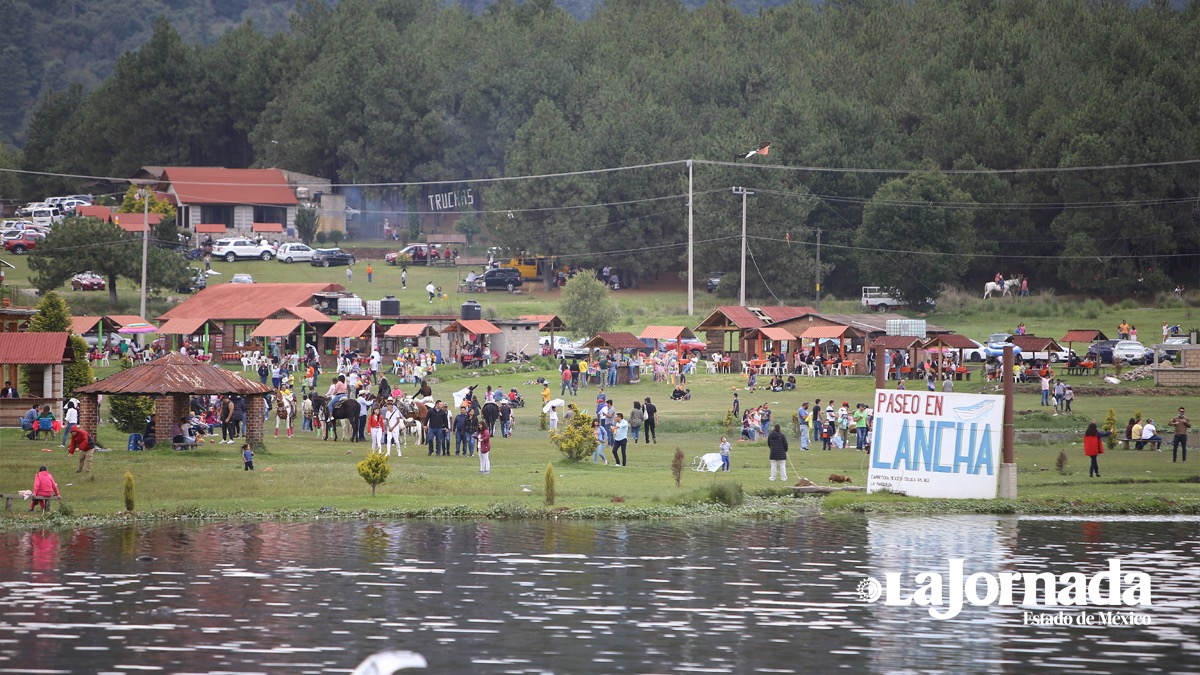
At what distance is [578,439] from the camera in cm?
3869

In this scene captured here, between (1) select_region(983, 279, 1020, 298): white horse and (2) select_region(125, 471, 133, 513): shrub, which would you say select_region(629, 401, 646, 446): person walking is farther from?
(1) select_region(983, 279, 1020, 298): white horse

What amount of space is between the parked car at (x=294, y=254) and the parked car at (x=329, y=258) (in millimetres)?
565

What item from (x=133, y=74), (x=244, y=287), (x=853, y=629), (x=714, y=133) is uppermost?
(x=133, y=74)

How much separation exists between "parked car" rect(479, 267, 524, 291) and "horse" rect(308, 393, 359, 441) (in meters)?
63.8

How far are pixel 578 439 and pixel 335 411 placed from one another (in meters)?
8.37

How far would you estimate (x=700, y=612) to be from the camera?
2159cm

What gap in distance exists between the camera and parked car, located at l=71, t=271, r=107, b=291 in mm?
95606

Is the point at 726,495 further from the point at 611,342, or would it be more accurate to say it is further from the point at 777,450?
the point at 611,342

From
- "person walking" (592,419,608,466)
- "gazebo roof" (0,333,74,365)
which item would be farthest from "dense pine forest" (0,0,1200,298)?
"gazebo roof" (0,333,74,365)

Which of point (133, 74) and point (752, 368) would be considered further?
point (133, 74)

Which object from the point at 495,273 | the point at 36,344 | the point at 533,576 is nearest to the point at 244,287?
the point at 495,273

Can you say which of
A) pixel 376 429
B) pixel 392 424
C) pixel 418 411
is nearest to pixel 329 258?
pixel 418 411

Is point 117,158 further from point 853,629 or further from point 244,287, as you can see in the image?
point 853,629

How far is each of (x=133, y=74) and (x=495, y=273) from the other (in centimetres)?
6531
